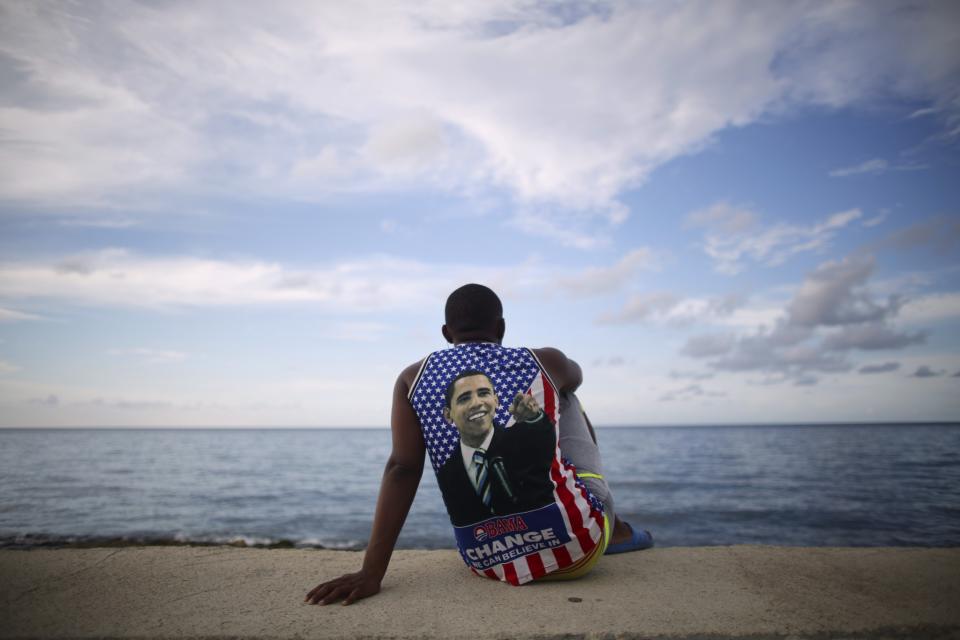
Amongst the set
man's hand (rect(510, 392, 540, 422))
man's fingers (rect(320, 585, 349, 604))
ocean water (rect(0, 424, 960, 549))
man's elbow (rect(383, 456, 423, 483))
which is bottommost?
ocean water (rect(0, 424, 960, 549))

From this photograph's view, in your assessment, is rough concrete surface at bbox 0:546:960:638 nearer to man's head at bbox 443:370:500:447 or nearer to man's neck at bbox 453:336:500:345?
Answer: man's head at bbox 443:370:500:447

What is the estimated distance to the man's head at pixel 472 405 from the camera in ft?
8.09

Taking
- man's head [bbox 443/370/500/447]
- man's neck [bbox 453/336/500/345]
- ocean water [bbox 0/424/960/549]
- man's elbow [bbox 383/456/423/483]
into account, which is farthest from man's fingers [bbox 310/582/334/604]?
ocean water [bbox 0/424/960/549]

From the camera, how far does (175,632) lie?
209cm

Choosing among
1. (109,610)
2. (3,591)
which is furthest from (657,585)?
(3,591)

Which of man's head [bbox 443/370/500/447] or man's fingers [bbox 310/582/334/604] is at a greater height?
man's head [bbox 443/370/500/447]

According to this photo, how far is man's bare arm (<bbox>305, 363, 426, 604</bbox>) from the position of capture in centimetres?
255

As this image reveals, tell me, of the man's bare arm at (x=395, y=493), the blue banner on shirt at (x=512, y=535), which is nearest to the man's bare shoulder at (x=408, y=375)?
the man's bare arm at (x=395, y=493)

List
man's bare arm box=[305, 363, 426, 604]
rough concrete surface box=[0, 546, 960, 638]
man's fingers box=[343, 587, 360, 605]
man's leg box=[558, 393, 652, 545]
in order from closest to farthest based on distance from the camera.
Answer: rough concrete surface box=[0, 546, 960, 638], man's fingers box=[343, 587, 360, 605], man's bare arm box=[305, 363, 426, 604], man's leg box=[558, 393, 652, 545]

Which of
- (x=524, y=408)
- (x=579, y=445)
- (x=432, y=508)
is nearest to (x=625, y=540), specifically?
(x=579, y=445)

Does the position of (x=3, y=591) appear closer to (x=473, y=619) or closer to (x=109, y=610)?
(x=109, y=610)

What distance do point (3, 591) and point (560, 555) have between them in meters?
2.66

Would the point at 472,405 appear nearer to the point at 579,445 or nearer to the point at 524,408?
the point at 524,408

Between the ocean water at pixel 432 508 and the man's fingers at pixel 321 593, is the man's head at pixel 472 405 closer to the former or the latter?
the man's fingers at pixel 321 593
